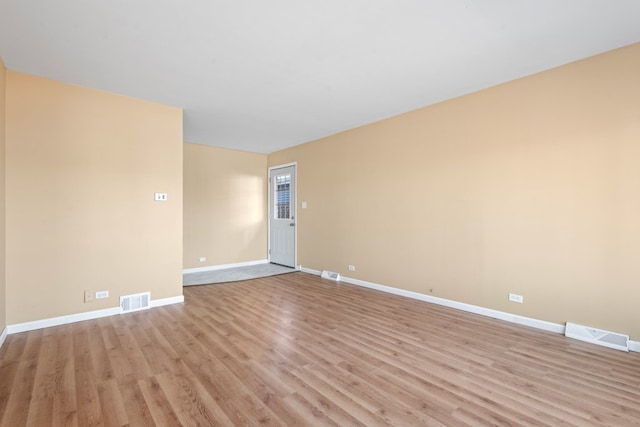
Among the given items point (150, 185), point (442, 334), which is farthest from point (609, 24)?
point (150, 185)

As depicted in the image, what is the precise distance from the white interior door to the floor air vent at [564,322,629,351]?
15.5 feet

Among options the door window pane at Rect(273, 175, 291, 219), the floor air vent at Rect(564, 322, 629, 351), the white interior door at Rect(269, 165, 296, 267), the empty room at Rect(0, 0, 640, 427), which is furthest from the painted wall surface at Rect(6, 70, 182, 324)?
the floor air vent at Rect(564, 322, 629, 351)

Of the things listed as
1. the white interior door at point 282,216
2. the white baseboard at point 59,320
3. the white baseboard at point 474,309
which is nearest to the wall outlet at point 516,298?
the white baseboard at point 474,309

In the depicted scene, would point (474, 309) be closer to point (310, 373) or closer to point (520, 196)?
point (520, 196)

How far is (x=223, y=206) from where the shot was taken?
6453 millimetres

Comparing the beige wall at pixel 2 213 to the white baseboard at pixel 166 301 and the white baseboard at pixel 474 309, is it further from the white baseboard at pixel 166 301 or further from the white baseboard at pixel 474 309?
the white baseboard at pixel 474 309

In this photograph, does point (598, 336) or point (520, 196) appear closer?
point (598, 336)

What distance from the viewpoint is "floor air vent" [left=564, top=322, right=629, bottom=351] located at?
261 cm

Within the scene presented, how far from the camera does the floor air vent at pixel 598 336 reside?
2.61 meters

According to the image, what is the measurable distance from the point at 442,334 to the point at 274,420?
1996 millimetres

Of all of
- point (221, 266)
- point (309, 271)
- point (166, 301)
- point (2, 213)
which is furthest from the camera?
point (221, 266)

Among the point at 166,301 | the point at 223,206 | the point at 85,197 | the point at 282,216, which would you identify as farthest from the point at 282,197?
the point at 85,197

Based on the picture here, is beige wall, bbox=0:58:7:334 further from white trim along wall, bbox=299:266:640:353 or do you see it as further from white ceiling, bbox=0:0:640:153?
white trim along wall, bbox=299:266:640:353

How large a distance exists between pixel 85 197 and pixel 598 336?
18.9ft
